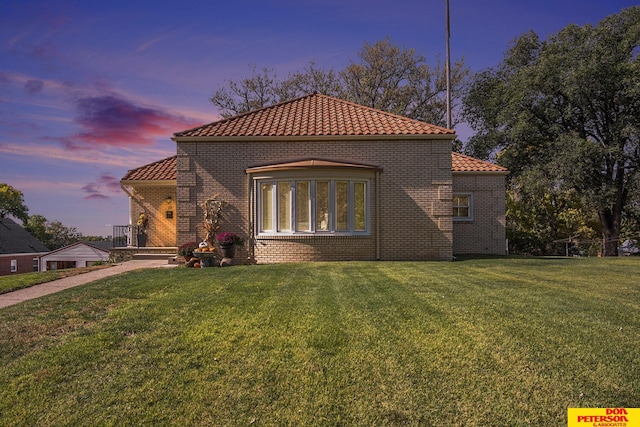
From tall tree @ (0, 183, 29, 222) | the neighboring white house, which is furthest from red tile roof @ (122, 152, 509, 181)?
tall tree @ (0, 183, 29, 222)

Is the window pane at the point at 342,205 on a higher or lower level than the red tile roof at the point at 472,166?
lower

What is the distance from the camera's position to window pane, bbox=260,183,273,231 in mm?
13514

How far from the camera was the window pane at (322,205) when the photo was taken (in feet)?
42.8

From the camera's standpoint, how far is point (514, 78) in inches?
892

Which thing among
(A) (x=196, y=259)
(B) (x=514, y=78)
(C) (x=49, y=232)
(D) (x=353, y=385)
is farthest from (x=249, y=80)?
(C) (x=49, y=232)

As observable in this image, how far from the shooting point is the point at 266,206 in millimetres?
13625

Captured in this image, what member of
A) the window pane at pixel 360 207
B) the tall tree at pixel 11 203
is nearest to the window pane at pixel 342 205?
the window pane at pixel 360 207

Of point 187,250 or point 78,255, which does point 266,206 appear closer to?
point 187,250

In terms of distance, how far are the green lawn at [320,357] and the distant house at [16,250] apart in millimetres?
37756

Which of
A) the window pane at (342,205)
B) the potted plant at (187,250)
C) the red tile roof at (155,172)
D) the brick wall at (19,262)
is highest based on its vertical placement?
the red tile roof at (155,172)

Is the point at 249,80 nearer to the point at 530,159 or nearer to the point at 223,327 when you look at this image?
the point at 530,159

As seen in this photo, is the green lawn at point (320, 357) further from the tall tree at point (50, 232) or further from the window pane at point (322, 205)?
the tall tree at point (50, 232)

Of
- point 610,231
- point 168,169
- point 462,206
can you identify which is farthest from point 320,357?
point 610,231

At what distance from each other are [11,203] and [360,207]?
49.5 metres
